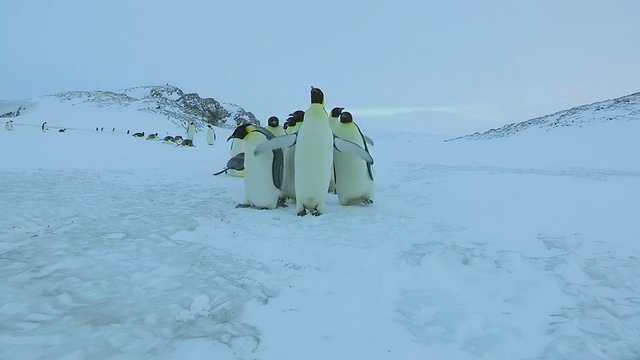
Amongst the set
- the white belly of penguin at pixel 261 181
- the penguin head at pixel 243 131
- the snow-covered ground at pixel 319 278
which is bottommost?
the snow-covered ground at pixel 319 278

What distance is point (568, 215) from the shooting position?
392cm

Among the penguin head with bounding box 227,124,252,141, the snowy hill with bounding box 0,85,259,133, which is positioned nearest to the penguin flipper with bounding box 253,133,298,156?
the penguin head with bounding box 227,124,252,141

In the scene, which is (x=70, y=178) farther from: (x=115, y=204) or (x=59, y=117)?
(x=59, y=117)

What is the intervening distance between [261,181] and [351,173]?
1.08 meters

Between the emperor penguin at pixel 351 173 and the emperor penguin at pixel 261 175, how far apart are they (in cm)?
77

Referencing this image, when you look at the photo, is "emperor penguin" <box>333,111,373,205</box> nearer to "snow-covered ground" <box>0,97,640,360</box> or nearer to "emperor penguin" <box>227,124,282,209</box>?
"snow-covered ground" <box>0,97,640,360</box>

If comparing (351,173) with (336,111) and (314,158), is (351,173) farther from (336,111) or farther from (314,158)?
(336,111)

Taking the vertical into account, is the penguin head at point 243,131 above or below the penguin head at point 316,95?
below

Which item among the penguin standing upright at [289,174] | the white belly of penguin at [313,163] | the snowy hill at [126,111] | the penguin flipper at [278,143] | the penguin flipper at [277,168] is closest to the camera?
the white belly of penguin at [313,163]

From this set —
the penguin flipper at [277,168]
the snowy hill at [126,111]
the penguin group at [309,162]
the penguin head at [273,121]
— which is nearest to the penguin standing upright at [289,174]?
the penguin group at [309,162]

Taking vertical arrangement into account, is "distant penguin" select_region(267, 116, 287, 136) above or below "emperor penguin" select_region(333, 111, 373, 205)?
above

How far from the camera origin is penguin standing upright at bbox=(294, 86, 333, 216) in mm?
4336

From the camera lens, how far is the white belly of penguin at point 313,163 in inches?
171

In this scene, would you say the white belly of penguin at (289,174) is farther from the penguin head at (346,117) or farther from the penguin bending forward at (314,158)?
the penguin head at (346,117)
